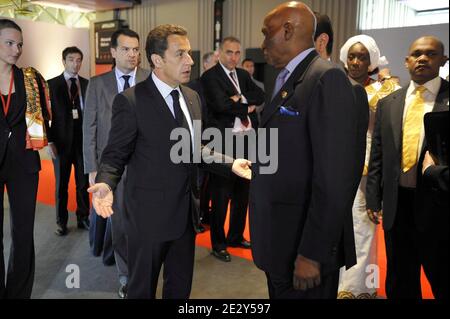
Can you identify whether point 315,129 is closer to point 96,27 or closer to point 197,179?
point 197,179

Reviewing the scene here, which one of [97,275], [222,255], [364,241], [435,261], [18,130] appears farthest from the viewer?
[222,255]

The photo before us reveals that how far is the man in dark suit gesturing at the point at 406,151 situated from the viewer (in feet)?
6.15

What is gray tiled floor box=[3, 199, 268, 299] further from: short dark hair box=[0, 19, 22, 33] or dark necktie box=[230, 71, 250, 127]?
short dark hair box=[0, 19, 22, 33]

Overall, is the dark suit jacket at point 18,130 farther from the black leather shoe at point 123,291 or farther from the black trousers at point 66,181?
the black trousers at point 66,181

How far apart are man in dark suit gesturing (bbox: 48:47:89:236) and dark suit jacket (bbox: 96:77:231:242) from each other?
1719 millimetres

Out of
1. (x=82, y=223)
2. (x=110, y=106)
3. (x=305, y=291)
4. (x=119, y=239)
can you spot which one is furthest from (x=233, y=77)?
(x=305, y=291)

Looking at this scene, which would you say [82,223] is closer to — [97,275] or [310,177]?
[97,275]

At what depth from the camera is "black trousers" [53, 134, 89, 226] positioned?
376 centimetres

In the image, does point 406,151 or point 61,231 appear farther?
point 61,231

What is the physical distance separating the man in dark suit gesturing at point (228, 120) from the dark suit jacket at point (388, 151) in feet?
4.42

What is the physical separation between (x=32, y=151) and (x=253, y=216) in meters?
1.37

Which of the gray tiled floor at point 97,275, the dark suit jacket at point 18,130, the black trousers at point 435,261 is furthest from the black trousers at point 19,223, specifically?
the black trousers at point 435,261

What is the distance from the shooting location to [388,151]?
1.99 metres

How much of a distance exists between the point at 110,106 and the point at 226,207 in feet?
4.15
